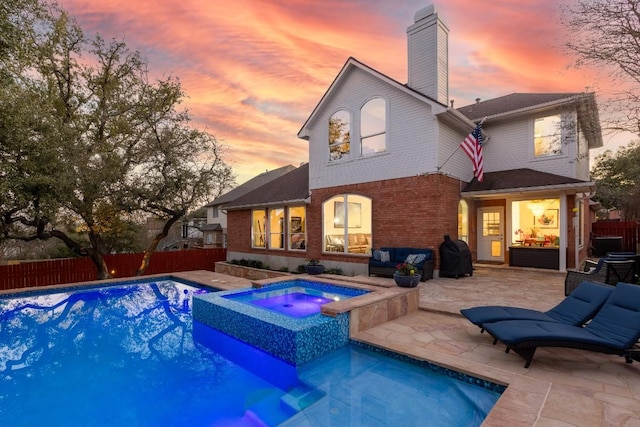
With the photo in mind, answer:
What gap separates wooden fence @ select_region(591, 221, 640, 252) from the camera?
52.2ft

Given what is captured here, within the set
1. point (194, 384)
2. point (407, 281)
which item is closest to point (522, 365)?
point (407, 281)

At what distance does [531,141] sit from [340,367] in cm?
1156

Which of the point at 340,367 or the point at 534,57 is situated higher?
the point at 534,57

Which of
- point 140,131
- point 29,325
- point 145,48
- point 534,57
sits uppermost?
point 145,48

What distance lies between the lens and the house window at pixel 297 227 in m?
14.8

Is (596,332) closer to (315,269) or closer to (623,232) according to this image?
(315,269)

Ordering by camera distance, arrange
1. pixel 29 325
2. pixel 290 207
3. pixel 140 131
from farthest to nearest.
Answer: pixel 290 207 < pixel 140 131 < pixel 29 325

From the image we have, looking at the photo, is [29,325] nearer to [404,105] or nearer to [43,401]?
[43,401]

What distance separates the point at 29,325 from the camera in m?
7.82

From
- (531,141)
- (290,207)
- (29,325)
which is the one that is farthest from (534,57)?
(29,325)

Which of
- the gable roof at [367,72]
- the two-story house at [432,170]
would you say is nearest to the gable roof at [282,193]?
the two-story house at [432,170]

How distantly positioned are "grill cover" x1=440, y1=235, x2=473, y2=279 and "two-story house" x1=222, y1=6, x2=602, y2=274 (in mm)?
478

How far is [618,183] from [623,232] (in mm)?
13248

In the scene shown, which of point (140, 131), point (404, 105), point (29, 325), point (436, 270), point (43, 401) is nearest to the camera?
point (43, 401)
